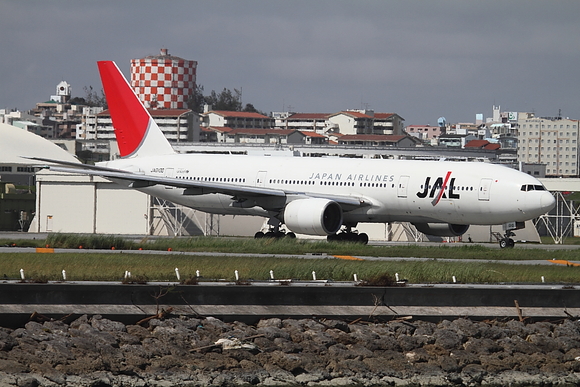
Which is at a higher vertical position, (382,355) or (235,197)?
(235,197)

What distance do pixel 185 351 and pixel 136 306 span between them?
187 centimetres

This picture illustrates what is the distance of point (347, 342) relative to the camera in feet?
65.0

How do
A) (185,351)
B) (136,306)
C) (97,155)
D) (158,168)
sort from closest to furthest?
(185,351) → (136,306) → (158,168) → (97,155)

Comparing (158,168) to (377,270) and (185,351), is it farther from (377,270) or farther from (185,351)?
(185,351)

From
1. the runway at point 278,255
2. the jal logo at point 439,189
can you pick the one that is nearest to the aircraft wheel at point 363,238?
the jal logo at point 439,189

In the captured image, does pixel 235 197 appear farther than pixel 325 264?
Yes

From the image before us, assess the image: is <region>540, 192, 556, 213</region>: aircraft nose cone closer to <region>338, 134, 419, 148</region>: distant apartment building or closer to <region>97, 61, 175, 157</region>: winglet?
<region>97, 61, 175, 157</region>: winglet

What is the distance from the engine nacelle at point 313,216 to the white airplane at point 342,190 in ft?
0.12

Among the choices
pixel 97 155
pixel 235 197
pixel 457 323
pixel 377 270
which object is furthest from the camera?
pixel 97 155

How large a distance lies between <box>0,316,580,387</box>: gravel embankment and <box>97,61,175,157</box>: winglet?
25.5 metres

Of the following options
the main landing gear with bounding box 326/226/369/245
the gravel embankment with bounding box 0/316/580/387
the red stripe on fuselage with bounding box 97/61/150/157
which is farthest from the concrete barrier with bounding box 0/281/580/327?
the red stripe on fuselage with bounding box 97/61/150/157

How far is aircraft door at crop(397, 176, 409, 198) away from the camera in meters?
36.5

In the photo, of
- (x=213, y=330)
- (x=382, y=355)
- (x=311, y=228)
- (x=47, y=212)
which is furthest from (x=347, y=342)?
(x=47, y=212)

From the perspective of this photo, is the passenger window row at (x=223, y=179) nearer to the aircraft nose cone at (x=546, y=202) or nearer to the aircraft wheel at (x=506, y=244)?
the aircraft wheel at (x=506, y=244)
